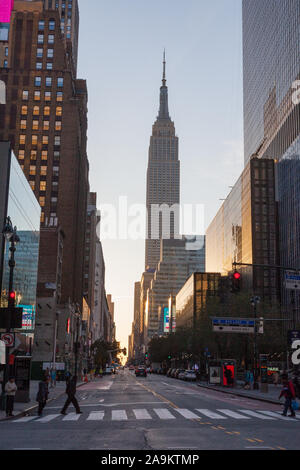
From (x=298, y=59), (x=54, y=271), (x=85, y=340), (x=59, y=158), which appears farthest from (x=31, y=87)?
(x=85, y=340)

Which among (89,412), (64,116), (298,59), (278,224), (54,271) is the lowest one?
(89,412)

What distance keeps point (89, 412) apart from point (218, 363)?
1700 inches

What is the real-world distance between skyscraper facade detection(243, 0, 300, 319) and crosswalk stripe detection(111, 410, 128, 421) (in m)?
87.6

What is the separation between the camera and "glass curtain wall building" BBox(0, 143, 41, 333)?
63375 millimetres

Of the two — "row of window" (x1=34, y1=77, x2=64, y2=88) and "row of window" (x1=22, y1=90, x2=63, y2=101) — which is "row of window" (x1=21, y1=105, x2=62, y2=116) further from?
"row of window" (x1=34, y1=77, x2=64, y2=88)

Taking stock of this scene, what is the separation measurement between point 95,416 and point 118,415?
1.05 metres

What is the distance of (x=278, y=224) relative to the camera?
133250mm

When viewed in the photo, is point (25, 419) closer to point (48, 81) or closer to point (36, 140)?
point (36, 140)

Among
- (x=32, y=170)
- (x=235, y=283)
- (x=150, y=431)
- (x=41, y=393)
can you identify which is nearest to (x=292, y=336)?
(x=235, y=283)

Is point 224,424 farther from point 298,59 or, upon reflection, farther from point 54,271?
point 298,59

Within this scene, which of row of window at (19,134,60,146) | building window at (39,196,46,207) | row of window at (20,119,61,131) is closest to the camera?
building window at (39,196,46,207)

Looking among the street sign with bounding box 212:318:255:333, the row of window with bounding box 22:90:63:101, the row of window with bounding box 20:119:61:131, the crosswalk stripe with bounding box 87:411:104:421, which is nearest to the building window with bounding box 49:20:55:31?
the row of window with bounding box 22:90:63:101

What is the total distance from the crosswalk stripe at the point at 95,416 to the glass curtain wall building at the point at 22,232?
118 ft
